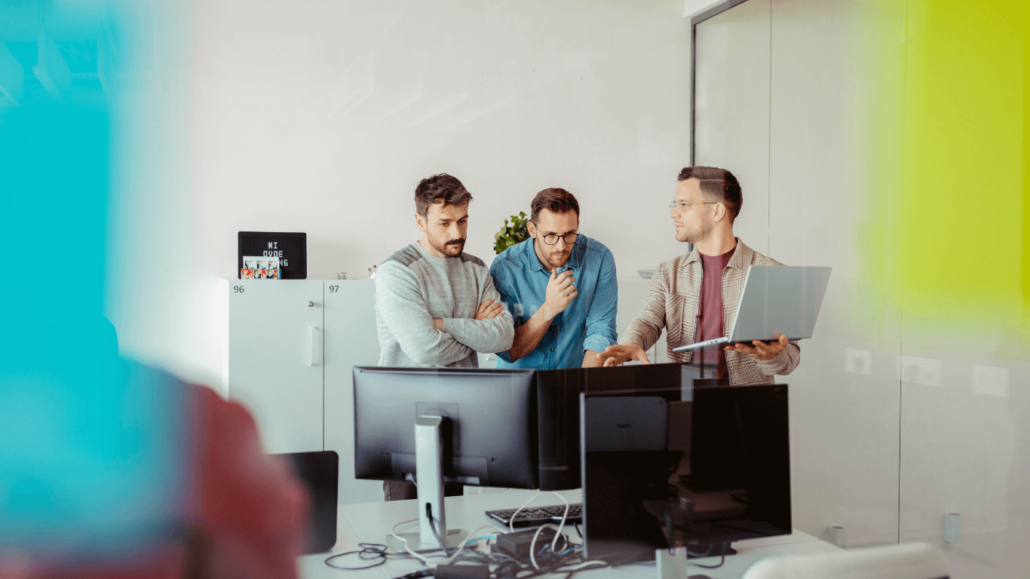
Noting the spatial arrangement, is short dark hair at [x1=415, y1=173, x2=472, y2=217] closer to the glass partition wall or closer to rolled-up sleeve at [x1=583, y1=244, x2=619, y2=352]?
rolled-up sleeve at [x1=583, y1=244, x2=619, y2=352]

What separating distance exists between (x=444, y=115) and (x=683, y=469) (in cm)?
232

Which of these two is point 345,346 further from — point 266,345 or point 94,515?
point 94,515

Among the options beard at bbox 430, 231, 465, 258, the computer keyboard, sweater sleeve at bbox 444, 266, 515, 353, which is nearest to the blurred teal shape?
the computer keyboard

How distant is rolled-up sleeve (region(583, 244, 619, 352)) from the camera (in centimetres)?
234

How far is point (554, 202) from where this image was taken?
9.93 ft

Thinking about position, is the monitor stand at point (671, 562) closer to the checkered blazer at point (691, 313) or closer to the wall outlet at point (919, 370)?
the checkered blazer at point (691, 313)

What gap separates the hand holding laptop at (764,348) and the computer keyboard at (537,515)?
0.82 meters

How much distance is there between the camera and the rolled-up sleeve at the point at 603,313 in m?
2.34

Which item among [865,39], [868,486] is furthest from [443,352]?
[865,39]

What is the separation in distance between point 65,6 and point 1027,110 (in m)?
2.06

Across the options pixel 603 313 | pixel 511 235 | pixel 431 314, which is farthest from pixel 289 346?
pixel 603 313

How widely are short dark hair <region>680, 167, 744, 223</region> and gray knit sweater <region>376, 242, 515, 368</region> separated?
38.0 inches

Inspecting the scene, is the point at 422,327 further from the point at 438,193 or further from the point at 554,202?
the point at 554,202

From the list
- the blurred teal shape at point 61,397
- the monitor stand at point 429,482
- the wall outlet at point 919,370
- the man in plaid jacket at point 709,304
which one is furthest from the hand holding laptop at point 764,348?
the blurred teal shape at point 61,397
